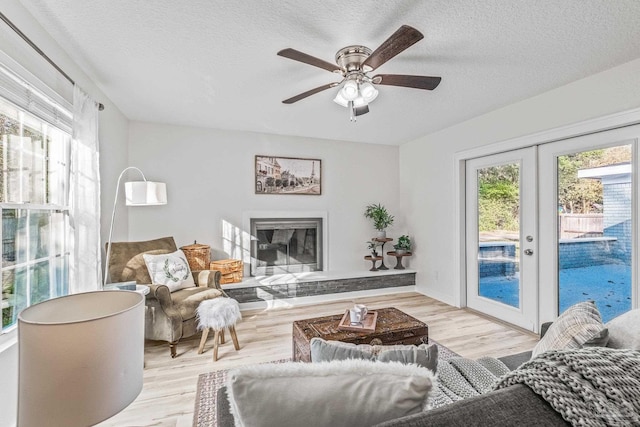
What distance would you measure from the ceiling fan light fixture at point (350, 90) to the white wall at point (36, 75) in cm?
186


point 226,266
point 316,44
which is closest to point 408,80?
point 316,44

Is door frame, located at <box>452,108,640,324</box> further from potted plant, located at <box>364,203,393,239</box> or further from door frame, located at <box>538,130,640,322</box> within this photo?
potted plant, located at <box>364,203,393,239</box>

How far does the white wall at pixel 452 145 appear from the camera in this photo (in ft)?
8.02

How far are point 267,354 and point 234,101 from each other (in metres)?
2.49

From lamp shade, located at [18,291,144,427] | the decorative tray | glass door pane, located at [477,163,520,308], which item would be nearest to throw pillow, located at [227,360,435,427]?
lamp shade, located at [18,291,144,427]

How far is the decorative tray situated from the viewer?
215 centimetres

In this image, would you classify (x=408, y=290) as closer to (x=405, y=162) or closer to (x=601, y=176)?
(x=405, y=162)

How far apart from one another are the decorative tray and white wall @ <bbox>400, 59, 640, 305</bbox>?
209 cm

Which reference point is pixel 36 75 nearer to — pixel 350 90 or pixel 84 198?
pixel 84 198

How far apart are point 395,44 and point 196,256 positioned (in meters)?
3.10

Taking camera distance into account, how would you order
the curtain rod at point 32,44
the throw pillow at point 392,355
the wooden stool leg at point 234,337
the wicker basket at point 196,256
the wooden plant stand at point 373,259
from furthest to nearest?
the wooden plant stand at point 373,259 < the wicker basket at point 196,256 < the wooden stool leg at point 234,337 < the curtain rod at point 32,44 < the throw pillow at point 392,355

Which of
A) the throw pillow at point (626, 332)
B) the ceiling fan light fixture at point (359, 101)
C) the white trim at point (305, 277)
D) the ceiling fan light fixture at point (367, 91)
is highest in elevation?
the ceiling fan light fixture at point (367, 91)

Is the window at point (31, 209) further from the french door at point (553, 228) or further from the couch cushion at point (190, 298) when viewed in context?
the french door at point (553, 228)

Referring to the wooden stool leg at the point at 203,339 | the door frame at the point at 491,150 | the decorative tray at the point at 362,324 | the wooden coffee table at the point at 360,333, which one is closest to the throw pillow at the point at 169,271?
the wooden stool leg at the point at 203,339
